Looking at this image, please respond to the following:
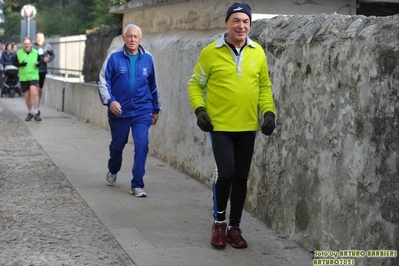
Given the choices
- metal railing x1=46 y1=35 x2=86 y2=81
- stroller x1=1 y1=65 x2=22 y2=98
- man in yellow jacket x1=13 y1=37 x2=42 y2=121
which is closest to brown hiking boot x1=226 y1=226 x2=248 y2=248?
man in yellow jacket x1=13 y1=37 x2=42 y2=121

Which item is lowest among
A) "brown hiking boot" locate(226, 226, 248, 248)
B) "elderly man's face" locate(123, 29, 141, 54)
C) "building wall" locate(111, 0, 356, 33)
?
"brown hiking boot" locate(226, 226, 248, 248)

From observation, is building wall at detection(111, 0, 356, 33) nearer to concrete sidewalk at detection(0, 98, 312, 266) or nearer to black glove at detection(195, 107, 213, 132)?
concrete sidewalk at detection(0, 98, 312, 266)

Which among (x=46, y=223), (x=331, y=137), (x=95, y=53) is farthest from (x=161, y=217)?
(x=95, y=53)

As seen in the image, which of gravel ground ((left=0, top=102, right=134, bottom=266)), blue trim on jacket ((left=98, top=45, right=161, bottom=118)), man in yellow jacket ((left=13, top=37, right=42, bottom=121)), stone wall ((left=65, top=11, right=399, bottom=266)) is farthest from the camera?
man in yellow jacket ((left=13, top=37, right=42, bottom=121))

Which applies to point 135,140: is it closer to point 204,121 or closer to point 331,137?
point 204,121

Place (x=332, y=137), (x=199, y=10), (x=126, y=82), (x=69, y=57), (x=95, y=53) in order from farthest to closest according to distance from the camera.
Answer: (x=69, y=57) < (x=95, y=53) < (x=199, y=10) < (x=126, y=82) < (x=332, y=137)

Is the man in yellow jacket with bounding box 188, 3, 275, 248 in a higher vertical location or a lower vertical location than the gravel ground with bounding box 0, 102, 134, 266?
higher

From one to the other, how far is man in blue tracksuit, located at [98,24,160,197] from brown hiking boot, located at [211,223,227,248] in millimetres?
2234

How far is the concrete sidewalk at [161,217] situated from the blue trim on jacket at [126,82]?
89cm

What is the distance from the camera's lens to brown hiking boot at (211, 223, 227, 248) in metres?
6.40

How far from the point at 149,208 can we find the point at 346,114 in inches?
110

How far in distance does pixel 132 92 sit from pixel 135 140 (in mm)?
497

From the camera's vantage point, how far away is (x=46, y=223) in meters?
7.23

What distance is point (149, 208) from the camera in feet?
26.3
